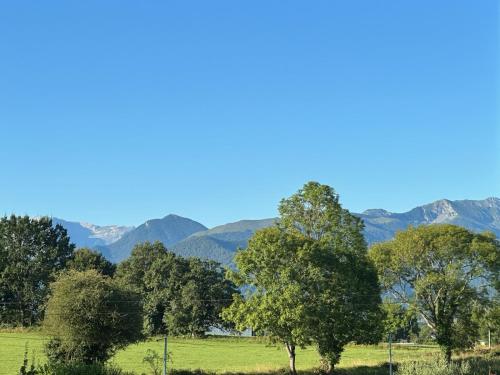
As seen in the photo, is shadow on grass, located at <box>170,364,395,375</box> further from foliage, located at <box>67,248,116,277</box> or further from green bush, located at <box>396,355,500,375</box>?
foliage, located at <box>67,248,116,277</box>

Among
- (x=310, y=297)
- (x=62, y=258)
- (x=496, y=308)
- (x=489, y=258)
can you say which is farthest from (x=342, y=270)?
(x=62, y=258)

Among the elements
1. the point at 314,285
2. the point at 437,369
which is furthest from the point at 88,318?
the point at 437,369

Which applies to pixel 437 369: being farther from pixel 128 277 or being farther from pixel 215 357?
pixel 128 277

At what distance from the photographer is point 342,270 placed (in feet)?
135

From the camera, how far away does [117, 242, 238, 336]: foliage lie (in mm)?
97750

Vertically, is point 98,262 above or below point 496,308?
above

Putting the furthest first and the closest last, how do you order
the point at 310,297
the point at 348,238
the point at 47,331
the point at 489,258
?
1. the point at 489,258
2. the point at 348,238
3. the point at 310,297
4. the point at 47,331

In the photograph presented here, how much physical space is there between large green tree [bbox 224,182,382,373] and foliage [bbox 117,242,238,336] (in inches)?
2243

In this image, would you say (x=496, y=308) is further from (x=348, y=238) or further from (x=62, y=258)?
(x=62, y=258)

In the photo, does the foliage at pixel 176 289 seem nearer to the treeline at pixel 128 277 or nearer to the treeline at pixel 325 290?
the treeline at pixel 128 277

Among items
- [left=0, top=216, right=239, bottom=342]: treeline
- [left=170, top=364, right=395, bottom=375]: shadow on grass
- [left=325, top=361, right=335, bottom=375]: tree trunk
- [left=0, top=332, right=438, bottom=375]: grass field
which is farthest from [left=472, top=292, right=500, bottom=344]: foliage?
[left=0, top=216, right=239, bottom=342]: treeline

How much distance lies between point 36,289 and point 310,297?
7390 centimetres

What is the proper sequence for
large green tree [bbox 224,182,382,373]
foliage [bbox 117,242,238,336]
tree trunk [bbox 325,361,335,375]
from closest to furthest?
1. large green tree [bbox 224,182,382,373]
2. tree trunk [bbox 325,361,335,375]
3. foliage [bbox 117,242,238,336]

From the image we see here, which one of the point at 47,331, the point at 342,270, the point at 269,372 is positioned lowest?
the point at 269,372
